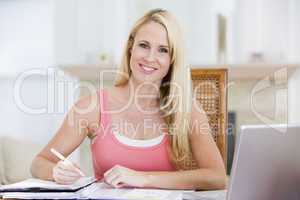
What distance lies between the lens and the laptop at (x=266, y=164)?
104 centimetres

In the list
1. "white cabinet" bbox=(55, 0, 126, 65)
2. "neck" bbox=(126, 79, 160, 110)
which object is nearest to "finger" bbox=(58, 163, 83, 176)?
"neck" bbox=(126, 79, 160, 110)

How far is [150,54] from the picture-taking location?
178 cm

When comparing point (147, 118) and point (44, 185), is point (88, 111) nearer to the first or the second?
point (147, 118)

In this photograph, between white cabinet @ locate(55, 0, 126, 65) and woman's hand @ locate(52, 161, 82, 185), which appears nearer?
woman's hand @ locate(52, 161, 82, 185)

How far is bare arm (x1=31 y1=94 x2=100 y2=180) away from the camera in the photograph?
5.50 feet

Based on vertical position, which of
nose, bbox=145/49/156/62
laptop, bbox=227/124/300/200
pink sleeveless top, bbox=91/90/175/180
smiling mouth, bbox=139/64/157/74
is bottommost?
pink sleeveless top, bbox=91/90/175/180

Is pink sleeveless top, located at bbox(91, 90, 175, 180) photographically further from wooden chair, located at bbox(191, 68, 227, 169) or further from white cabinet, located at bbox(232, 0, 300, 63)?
white cabinet, located at bbox(232, 0, 300, 63)

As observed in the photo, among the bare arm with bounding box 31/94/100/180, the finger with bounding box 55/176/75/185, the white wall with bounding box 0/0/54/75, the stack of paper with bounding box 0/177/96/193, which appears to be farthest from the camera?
the white wall with bounding box 0/0/54/75

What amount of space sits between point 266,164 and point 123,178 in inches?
16.0

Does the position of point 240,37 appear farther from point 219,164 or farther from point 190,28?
point 219,164

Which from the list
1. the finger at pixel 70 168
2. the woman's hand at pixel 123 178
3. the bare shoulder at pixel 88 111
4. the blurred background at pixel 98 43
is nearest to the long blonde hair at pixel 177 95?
the bare shoulder at pixel 88 111

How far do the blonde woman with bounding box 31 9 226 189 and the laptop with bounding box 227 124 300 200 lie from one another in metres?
0.46

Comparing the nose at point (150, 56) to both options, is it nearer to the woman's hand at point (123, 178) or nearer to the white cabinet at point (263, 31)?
the woman's hand at point (123, 178)

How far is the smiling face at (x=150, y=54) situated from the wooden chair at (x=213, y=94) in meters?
0.17
